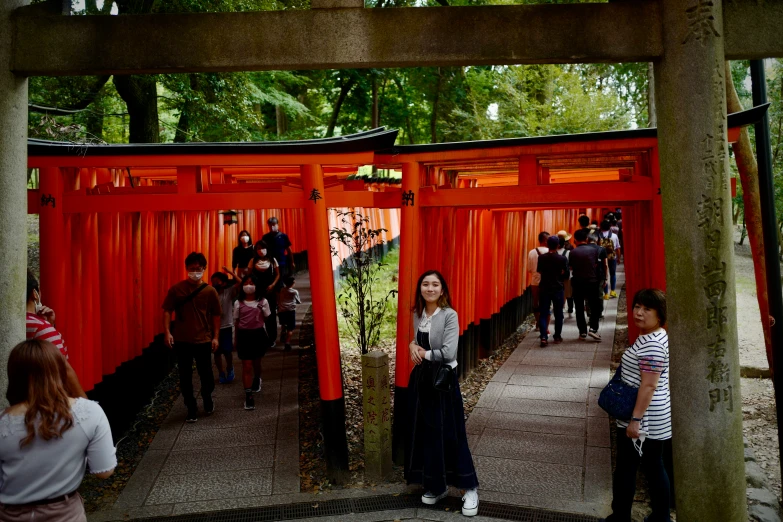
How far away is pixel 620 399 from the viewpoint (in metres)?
4.11

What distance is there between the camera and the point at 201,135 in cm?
1369

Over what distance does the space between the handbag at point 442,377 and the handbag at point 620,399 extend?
1.03 meters

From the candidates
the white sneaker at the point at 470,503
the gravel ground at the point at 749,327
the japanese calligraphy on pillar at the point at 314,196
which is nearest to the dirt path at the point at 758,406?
the gravel ground at the point at 749,327

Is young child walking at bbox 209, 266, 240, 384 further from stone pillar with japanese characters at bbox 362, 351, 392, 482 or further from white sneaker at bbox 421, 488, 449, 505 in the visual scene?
white sneaker at bbox 421, 488, 449, 505

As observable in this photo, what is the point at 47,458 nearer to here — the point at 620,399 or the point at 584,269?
the point at 620,399

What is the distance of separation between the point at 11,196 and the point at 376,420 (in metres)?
3.10

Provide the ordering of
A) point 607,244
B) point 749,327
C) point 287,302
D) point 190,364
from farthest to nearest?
point 607,244 → point 749,327 → point 287,302 → point 190,364

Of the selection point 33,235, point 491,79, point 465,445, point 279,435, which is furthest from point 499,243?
point 33,235

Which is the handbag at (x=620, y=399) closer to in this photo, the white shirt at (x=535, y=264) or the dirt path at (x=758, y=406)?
the dirt path at (x=758, y=406)

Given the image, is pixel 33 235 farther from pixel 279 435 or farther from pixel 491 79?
pixel 279 435

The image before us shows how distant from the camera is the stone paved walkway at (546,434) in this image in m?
5.14

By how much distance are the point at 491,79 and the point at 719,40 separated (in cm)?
1561

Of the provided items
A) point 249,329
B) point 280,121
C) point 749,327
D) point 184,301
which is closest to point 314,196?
point 184,301

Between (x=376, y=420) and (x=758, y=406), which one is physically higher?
(x=376, y=420)
